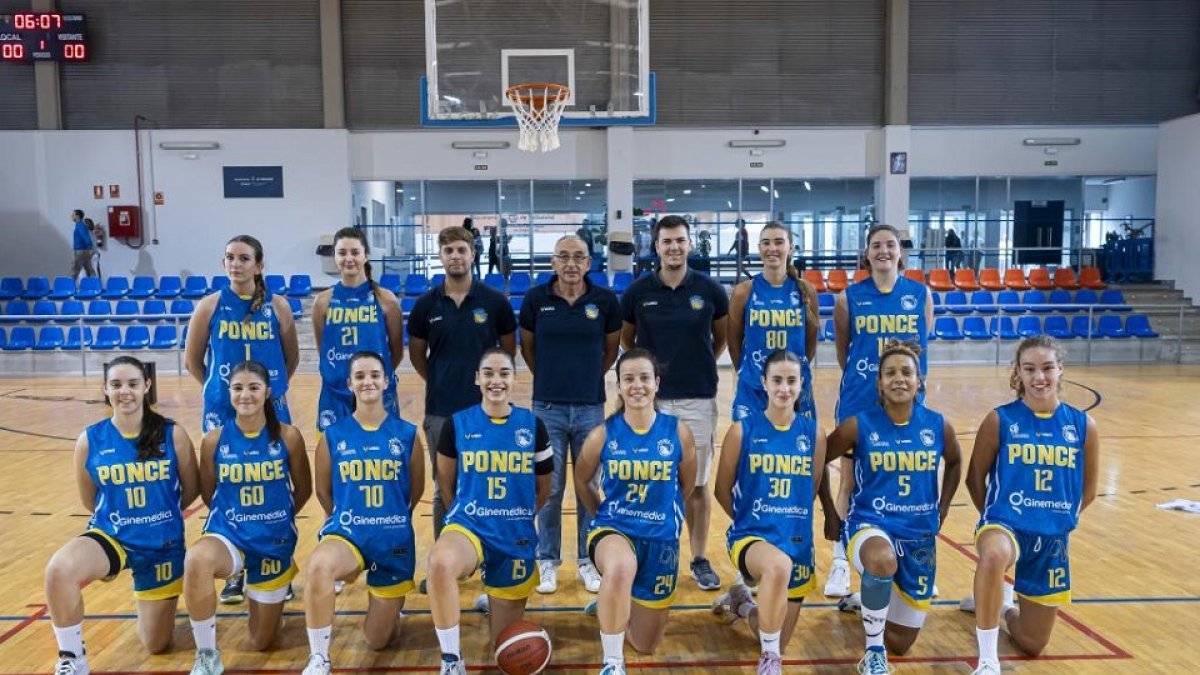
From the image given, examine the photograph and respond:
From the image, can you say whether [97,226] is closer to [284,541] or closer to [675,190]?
[675,190]

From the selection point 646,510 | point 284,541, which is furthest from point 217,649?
point 646,510

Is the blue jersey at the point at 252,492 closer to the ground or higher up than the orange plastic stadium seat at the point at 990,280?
closer to the ground

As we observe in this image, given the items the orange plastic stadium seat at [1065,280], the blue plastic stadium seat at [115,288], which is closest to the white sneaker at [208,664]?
the blue plastic stadium seat at [115,288]

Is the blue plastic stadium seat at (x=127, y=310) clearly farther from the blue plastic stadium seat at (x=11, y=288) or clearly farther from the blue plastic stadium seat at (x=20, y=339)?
the blue plastic stadium seat at (x=11, y=288)

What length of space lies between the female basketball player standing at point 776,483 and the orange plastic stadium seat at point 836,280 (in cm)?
1298

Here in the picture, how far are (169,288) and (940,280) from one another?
1389cm

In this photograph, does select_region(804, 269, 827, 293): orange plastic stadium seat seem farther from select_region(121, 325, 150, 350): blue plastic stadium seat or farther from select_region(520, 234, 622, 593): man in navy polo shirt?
select_region(520, 234, 622, 593): man in navy polo shirt

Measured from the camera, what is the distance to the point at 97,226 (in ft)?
53.8

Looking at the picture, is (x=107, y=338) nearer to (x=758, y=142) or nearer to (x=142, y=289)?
(x=142, y=289)

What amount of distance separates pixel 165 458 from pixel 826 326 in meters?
12.3

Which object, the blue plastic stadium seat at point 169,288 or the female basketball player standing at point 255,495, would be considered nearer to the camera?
the female basketball player standing at point 255,495

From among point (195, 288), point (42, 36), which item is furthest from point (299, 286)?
point (42, 36)

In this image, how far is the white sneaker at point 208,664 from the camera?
345cm

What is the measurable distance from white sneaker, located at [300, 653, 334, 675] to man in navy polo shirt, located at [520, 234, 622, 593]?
1.28 m
